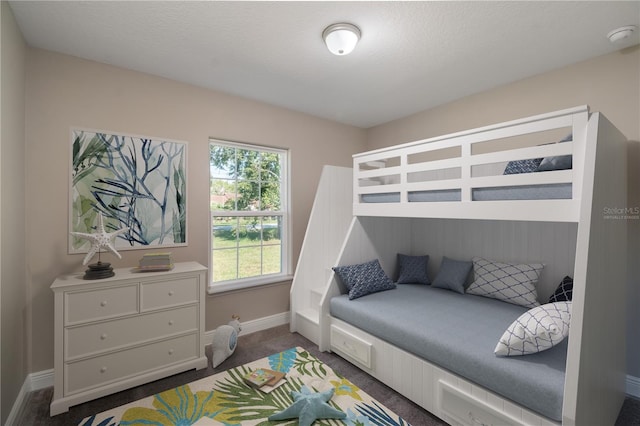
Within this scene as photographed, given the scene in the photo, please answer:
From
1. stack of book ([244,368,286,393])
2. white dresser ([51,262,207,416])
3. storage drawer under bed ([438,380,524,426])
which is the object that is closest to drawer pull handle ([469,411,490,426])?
storage drawer under bed ([438,380,524,426])

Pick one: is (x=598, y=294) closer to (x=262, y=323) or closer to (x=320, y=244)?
(x=320, y=244)

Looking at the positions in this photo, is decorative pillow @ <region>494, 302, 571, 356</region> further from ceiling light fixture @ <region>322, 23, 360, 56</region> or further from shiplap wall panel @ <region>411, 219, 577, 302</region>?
ceiling light fixture @ <region>322, 23, 360, 56</region>

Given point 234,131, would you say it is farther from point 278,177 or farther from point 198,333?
point 198,333

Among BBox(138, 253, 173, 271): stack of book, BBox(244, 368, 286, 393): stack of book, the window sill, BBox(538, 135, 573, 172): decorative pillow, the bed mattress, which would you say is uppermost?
BBox(538, 135, 573, 172): decorative pillow

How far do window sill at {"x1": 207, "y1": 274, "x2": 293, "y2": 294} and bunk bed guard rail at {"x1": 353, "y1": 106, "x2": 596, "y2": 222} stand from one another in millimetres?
1313

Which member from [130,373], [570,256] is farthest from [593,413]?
[130,373]

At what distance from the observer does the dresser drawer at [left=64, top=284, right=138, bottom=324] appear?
6.38ft

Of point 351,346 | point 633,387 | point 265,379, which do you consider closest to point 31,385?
point 265,379

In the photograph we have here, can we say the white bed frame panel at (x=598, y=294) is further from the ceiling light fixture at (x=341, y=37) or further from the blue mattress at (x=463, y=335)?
the ceiling light fixture at (x=341, y=37)

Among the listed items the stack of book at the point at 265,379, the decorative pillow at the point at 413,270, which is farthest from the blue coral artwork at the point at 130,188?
the decorative pillow at the point at 413,270

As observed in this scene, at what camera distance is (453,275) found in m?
2.85

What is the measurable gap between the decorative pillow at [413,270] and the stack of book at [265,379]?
1559 mm

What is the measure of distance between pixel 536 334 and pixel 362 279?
4.61 feet

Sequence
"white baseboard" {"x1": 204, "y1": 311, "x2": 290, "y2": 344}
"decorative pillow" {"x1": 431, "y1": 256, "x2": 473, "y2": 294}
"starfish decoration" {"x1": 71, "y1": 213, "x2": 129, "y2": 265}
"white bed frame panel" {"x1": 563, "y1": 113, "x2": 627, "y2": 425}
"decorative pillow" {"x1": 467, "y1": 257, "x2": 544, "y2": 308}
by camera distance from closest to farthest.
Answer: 1. "white bed frame panel" {"x1": 563, "y1": 113, "x2": 627, "y2": 425}
2. "starfish decoration" {"x1": 71, "y1": 213, "x2": 129, "y2": 265}
3. "decorative pillow" {"x1": 467, "y1": 257, "x2": 544, "y2": 308}
4. "decorative pillow" {"x1": 431, "y1": 256, "x2": 473, "y2": 294}
5. "white baseboard" {"x1": 204, "y1": 311, "x2": 290, "y2": 344}
